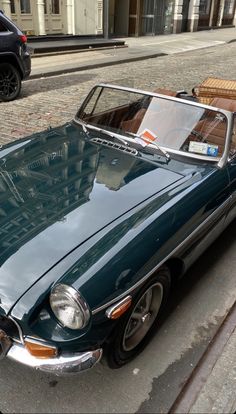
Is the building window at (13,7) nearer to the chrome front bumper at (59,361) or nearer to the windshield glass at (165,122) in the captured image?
the windshield glass at (165,122)

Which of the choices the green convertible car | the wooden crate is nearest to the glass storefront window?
the wooden crate

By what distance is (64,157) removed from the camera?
Answer: 10.7ft

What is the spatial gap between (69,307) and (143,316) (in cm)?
75

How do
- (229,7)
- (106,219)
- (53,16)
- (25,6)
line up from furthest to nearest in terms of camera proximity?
(229,7), (53,16), (25,6), (106,219)

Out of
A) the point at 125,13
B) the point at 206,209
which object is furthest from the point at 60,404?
the point at 125,13

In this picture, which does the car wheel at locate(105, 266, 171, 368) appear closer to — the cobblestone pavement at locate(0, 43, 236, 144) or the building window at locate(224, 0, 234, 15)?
the cobblestone pavement at locate(0, 43, 236, 144)

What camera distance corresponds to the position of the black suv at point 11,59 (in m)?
8.16

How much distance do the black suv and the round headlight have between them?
7129mm

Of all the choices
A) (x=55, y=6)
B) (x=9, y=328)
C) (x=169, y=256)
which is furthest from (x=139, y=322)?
(x=55, y=6)

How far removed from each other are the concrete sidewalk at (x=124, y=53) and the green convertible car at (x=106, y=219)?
8.13 m

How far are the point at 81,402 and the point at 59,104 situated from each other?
6.85 meters

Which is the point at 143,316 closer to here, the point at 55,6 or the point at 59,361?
the point at 59,361

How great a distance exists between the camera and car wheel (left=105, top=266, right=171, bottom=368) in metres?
2.35

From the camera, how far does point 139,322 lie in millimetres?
2635
